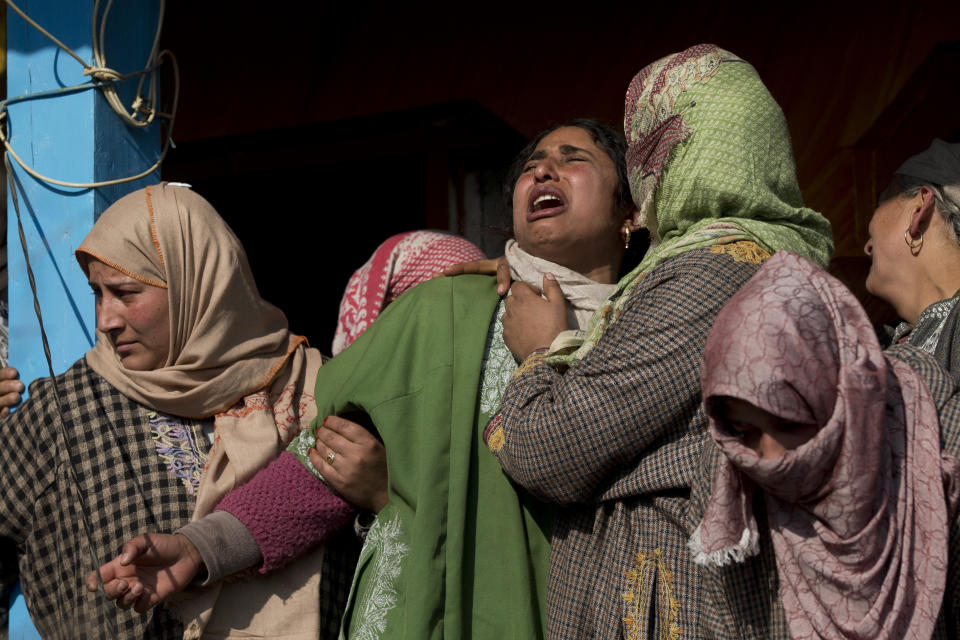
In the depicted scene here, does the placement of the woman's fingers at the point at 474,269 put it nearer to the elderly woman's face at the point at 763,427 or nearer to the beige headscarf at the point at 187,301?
the beige headscarf at the point at 187,301

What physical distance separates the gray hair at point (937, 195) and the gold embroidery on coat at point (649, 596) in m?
1.20

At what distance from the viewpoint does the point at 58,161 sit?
8.84 ft

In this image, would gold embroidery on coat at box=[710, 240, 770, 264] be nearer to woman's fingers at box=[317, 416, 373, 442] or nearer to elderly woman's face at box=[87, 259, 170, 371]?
woman's fingers at box=[317, 416, 373, 442]

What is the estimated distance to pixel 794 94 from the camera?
362cm

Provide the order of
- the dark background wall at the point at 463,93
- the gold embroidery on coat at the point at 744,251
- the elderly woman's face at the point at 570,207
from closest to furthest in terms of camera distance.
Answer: the gold embroidery on coat at the point at 744,251, the elderly woman's face at the point at 570,207, the dark background wall at the point at 463,93

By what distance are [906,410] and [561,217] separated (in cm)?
97

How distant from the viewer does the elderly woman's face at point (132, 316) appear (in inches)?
96.3

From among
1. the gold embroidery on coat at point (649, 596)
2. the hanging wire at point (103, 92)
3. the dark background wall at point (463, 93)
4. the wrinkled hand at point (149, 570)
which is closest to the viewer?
the gold embroidery on coat at point (649, 596)

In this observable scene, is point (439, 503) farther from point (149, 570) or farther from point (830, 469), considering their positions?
point (830, 469)

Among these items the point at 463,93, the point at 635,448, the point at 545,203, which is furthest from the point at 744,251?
the point at 463,93

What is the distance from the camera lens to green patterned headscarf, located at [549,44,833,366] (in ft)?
6.18

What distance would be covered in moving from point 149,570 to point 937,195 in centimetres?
192

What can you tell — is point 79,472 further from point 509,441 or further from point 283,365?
point 509,441

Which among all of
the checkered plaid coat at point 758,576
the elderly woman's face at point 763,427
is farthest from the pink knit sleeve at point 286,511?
the elderly woman's face at point 763,427
